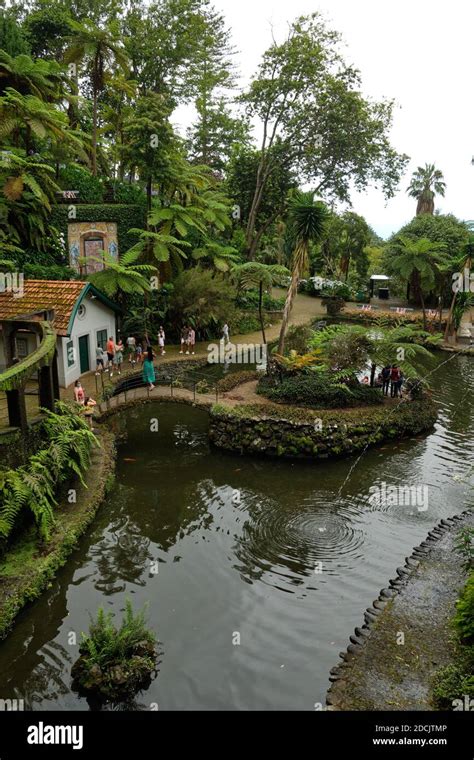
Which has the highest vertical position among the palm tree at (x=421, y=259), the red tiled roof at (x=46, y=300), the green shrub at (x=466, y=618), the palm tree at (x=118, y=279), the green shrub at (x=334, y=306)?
the palm tree at (x=421, y=259)

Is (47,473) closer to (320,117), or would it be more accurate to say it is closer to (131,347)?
(131,347)

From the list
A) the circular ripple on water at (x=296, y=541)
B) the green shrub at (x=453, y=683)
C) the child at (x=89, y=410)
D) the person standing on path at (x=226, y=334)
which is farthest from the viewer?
the person standing on path at (x=226, y=334)

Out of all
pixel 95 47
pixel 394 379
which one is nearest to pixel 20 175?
pixel 95 47

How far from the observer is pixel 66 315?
19406 millimetres

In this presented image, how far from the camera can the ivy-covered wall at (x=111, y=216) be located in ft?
92.1

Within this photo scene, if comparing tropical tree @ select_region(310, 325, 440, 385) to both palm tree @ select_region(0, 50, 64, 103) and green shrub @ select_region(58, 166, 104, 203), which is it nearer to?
green shrub @ select_region(58, 166, 104, 203)

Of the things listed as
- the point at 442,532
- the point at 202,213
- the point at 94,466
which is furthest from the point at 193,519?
the point at 202,213

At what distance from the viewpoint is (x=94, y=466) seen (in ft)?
50.0

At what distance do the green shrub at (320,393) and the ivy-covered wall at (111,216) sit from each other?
1457 centimetres

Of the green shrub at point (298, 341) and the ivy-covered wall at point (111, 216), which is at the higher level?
the ivy-covered wall at point (111, 216)

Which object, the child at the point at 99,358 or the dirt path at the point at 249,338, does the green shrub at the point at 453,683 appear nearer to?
the dirt path at the point at 249,338

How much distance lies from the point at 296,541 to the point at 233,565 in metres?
1.69

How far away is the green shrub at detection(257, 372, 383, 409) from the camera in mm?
18859

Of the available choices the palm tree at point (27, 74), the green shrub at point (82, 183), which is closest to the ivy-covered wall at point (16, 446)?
the palm tree at point (27, 74)
